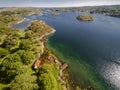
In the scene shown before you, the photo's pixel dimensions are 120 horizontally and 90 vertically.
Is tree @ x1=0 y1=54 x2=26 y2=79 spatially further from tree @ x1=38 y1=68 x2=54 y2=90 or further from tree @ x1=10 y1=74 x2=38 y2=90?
tree @ x1=38 y1=68 x2=54 y2=90

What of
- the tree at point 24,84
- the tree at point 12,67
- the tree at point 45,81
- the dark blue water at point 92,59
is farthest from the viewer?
the dark blue water at point 92,59

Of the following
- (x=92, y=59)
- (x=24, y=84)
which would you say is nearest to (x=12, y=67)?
(x=24, y=84)

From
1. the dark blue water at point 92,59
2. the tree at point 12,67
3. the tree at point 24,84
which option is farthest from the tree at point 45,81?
the dark blue water at point 92,59

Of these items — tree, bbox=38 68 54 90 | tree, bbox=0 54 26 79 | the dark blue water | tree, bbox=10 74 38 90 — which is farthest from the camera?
Answer: the dark blue water

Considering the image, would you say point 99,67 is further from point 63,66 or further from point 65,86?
point 65,86

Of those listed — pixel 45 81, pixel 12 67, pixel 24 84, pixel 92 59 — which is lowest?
pixel 92 59

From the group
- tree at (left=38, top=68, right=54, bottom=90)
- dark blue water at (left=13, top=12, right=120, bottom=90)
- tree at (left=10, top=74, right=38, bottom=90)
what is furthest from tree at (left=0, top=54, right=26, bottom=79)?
dark blue water at (left=13, top=12, right=120, bottom=90)

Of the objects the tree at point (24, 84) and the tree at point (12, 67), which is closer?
the tree at point (24, 84)

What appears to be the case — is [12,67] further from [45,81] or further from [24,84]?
[45,81]

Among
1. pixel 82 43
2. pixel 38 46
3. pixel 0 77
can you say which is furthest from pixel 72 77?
pixel 82 43

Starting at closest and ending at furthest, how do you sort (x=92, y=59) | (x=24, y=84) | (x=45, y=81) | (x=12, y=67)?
(x=24, y=84) < (x=45, y=81) < (x=12, y=67) < (x=92, y=59)

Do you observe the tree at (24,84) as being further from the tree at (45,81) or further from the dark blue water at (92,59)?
the dark blue water at (92,59)
